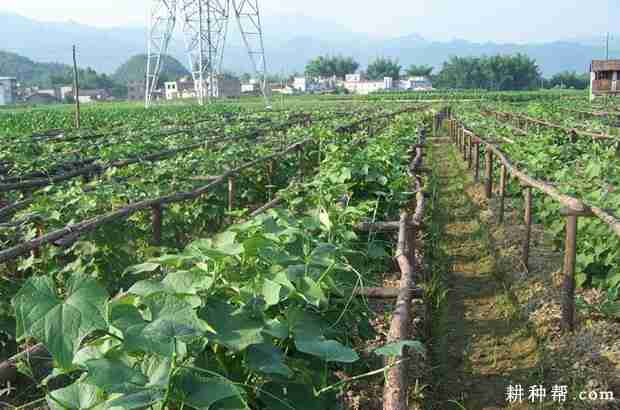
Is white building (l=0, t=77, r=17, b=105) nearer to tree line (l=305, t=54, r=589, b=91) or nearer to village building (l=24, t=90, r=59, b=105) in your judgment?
village building (l=24, t=90, r=59, b=105)

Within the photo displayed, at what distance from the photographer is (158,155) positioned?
9.84 m

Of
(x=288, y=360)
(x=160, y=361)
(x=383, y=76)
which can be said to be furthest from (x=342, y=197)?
(x=383, y=76)

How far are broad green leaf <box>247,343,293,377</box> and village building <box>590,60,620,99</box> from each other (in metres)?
45.2

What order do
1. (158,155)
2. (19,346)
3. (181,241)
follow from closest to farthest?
(19,346), (181,241), (158,155)

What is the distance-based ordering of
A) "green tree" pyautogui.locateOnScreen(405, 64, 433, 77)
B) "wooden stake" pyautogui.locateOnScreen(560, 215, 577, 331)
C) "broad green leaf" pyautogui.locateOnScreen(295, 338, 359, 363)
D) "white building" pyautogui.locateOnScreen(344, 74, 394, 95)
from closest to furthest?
"broad green leaf" pyautogui.locateOnScreen(295, 338, 359, 363), "wooden stake" pyautogui.locateOnScreen(560, 215, 577, 331), "white building" pyautogui.locateOnScreen(344, 74, 394, 95), "green tree" pyautogui.locateOnScreen(405, 64, 433, 77)

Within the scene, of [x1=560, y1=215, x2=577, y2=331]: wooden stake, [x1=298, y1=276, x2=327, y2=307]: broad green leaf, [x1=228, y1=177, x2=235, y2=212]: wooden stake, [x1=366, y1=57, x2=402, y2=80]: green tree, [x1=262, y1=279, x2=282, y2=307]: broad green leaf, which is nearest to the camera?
[x1=262, y1=279, x2=282, y2=307]: broad green leaf

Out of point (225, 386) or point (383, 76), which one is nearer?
point (225, 386)

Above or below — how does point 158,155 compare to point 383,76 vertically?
below

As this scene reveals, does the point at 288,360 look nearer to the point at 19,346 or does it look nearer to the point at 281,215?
the point at 281,215

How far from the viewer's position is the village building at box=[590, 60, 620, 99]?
42.7 m

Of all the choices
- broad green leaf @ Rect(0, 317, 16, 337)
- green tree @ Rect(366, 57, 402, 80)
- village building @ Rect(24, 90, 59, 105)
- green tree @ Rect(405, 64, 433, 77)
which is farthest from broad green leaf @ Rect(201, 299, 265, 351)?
green tree @ Rect(366, 57, 402, 80)

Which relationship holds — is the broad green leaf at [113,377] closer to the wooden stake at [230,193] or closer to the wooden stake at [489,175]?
the wooden stake at [230,193]

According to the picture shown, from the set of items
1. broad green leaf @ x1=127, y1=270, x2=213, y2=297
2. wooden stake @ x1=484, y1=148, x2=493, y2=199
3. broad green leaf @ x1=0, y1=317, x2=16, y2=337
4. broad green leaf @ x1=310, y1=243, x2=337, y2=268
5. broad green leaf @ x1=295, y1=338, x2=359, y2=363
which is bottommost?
broad green leaf @ x1=0, y1=317, x2=16, y2=337

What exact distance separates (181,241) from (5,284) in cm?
222
